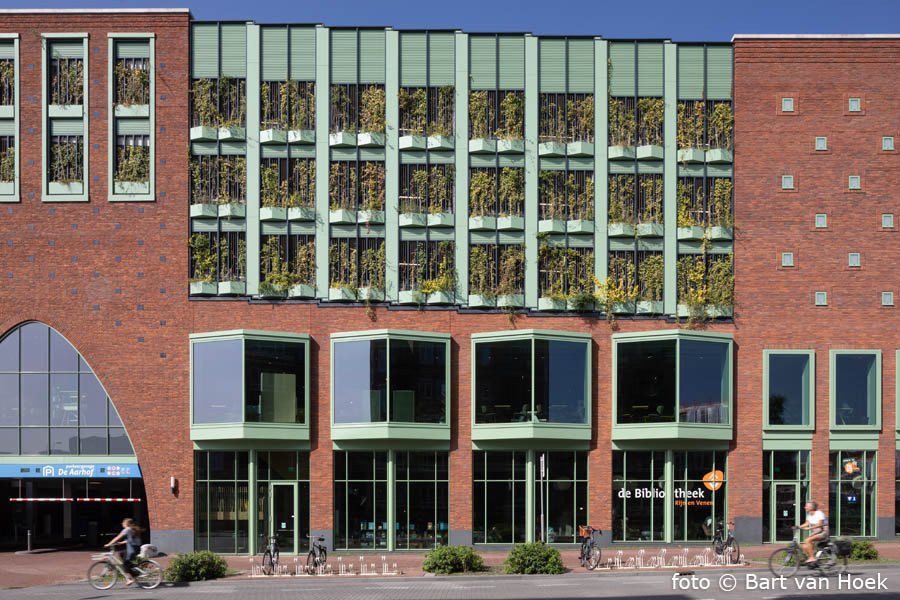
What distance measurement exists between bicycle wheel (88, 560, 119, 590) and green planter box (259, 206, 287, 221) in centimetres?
1993

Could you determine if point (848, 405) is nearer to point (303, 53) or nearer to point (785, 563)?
point (785, 563)

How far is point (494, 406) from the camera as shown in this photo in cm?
4850

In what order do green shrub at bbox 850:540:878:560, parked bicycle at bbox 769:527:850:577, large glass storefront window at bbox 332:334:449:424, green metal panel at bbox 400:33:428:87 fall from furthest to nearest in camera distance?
1. green metal panel at bbox 400:33:428:87
2. large glass storefront window at bbox 332:334:449:424
3. green shrub at bbox 850:540:878:560
4. parked bicycle at bbox 769:527:850:577

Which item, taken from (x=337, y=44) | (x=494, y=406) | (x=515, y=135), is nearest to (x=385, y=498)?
(x=494, y=406)

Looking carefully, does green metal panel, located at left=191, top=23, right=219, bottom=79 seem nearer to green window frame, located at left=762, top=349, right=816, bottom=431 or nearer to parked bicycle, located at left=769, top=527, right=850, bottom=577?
green window frame, located at left=762, top=349, right=816, bottom=431

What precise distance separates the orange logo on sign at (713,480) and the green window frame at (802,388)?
283 cm

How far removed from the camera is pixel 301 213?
4938 cm

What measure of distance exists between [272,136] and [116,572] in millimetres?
22501

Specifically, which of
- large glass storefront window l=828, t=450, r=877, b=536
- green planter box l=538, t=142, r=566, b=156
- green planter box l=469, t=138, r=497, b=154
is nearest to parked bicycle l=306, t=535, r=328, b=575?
green planter box l=469, t=138, r=497, b=154

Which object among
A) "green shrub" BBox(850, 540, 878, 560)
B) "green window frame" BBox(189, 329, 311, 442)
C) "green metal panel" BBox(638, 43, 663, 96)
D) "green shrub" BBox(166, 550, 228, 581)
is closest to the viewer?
"green shrub" BBox(166, 550, 228, 581)

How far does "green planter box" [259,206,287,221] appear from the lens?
1940 inches

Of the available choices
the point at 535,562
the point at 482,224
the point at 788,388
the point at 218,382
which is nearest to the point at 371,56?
the point at 482,224

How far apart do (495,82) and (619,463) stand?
56.6 ft

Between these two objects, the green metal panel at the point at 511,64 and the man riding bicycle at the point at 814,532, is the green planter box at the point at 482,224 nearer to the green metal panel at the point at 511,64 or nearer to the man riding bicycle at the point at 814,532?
the green metal panel at the point at 511,64
